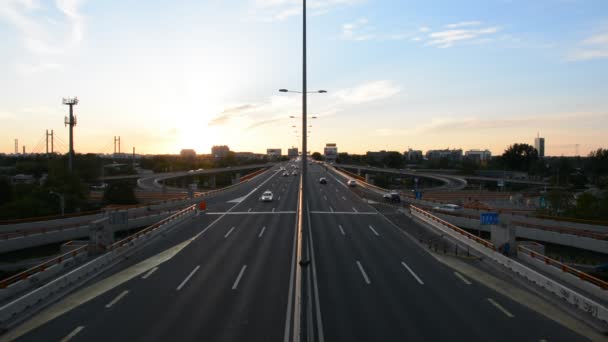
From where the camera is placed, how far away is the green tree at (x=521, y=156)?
14050 cm

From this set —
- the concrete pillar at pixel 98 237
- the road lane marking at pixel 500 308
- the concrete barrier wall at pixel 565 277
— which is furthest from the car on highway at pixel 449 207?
the concrete pillar at pixel 98 237

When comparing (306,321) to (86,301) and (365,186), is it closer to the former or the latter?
(86,301)

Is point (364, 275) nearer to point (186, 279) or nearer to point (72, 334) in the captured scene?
point (186, 279)

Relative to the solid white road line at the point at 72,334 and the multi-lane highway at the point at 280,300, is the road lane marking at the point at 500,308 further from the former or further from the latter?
the solid white road line at the point at 72,334

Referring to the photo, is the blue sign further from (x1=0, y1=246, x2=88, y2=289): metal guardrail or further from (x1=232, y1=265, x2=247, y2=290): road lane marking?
(x1=0, y1=246, x2=88, y2=289): metal guardrail

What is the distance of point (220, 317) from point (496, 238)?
16.2 meters

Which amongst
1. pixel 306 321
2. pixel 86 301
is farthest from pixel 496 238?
pixel 86 301

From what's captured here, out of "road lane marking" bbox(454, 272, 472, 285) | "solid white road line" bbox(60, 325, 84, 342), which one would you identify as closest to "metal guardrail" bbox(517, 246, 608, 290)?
"road lane marking" bbox(454, 272, 472, 285)

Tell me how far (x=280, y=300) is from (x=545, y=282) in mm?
11431

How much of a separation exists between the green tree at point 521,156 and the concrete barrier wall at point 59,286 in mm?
146717

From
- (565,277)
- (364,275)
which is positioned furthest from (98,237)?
(565,277)

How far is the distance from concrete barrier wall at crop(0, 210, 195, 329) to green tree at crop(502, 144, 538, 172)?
147m

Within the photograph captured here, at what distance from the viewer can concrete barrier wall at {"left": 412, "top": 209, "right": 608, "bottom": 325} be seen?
13458 millimetres

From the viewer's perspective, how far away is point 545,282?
16500mm
